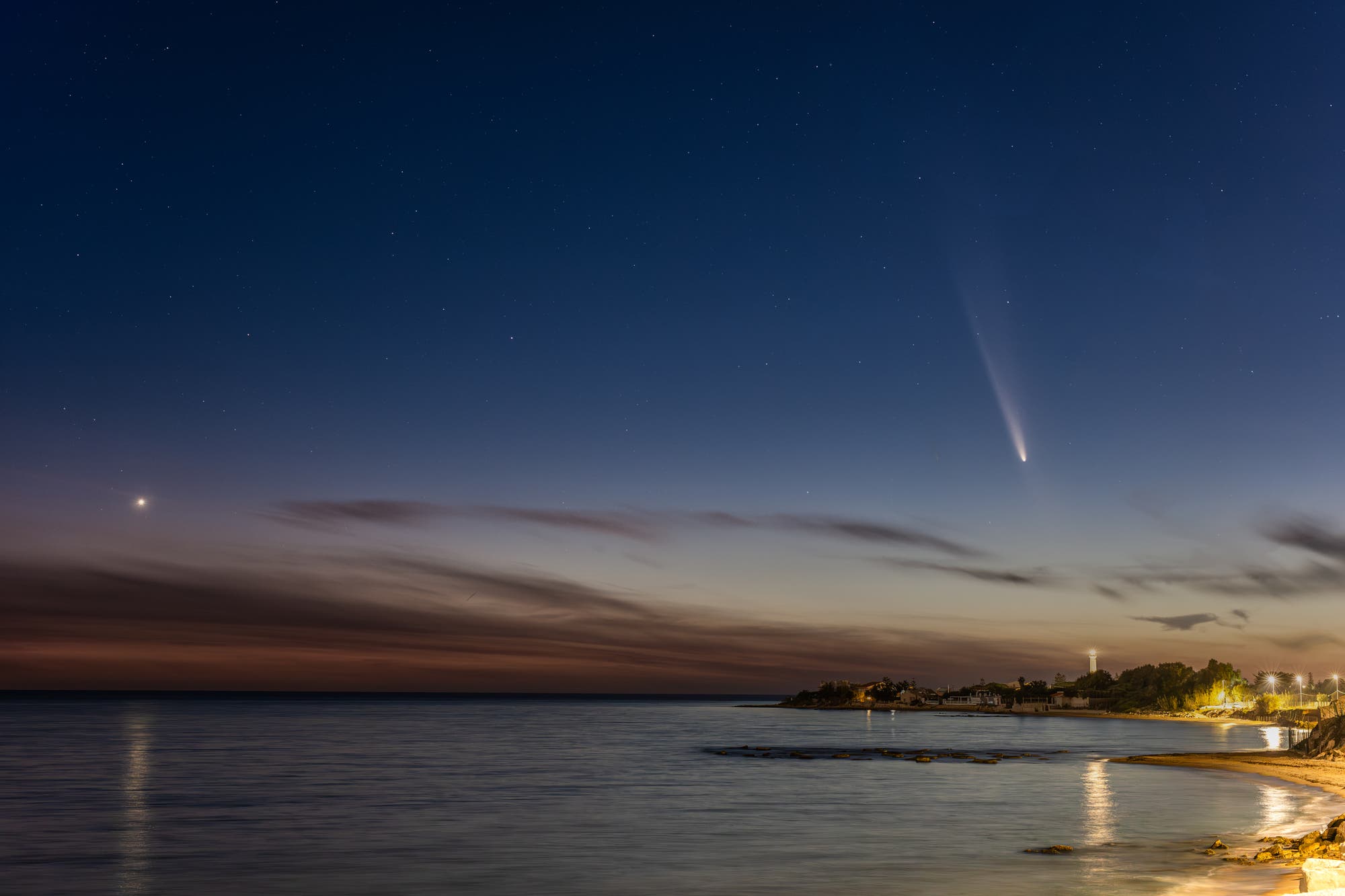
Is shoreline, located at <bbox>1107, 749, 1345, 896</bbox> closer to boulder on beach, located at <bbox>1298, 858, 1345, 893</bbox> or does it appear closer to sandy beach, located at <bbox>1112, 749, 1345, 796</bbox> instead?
sandy beach, located at <bbox>1112, 749, 1345, 796</bbox>

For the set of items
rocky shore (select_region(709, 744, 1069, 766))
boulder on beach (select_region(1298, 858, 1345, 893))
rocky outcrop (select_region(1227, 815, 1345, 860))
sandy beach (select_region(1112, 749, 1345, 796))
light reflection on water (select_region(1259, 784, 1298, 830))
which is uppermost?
boulder on beach (select_region(1298, 858, 1345, 893))

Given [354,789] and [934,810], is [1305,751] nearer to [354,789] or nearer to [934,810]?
[934,810]

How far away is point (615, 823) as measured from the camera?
54.0 m

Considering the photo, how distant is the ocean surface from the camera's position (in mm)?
38094

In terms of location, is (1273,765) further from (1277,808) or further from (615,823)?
(615,823)

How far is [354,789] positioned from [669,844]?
33.2 metres

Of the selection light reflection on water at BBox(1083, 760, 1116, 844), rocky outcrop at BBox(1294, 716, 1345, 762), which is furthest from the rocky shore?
rocky outcrop at BBox(1294, 716, 1345, 762)

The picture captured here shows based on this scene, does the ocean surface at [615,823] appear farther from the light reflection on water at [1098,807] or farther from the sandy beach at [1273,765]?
the sandy beach at [1273,765]

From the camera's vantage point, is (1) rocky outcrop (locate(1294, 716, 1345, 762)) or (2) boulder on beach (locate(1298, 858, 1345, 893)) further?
(1) rocky outcrop (locate(1294, 716, 1345, 762))

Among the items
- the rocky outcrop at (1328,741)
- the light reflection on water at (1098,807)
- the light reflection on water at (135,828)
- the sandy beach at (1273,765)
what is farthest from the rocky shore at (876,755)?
the light reflection on water at (135,828)

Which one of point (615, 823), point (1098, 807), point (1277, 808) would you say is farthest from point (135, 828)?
point (1277, 808)

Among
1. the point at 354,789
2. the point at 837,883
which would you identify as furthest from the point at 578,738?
the point at 837,883

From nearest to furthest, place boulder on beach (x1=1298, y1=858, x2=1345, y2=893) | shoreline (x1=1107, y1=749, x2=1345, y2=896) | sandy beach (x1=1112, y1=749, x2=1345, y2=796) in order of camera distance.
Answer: boulder on beach (x1=1298, y1=858, x2=1345, y2=893)
shoreline (x1=1107, y1=749, x2=1345, y2=896)
sandy beach (x1=1112, y1=749, x2=1345, y2=796)

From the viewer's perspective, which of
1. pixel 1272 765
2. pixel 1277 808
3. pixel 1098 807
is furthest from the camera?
pixel 1272 765
